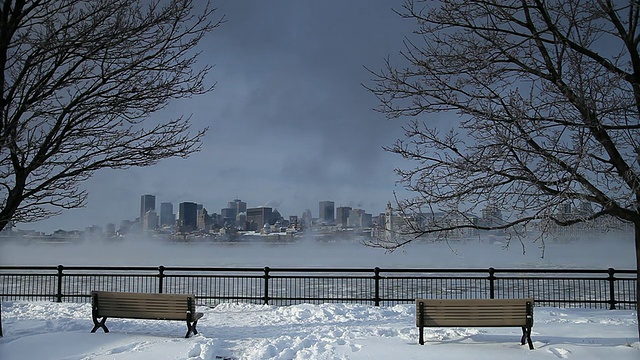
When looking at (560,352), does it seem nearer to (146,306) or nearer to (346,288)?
(146,306)

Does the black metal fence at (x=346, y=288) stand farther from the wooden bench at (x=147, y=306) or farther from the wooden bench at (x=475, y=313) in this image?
the wooden bench at (x=147, y=306)

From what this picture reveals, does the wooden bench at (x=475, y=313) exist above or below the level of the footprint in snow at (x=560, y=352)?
above

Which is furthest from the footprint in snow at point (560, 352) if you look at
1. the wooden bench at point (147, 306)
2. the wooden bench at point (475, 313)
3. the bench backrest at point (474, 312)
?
the wooden bench at point (147, 306)

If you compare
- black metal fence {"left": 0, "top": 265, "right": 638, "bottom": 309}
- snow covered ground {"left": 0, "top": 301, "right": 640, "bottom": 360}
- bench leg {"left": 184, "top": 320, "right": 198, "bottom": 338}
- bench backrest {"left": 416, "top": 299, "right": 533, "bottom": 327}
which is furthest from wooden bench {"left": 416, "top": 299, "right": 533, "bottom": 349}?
bench leg {"left": 184, "top": 320, "right": 198, "bottom": 338}

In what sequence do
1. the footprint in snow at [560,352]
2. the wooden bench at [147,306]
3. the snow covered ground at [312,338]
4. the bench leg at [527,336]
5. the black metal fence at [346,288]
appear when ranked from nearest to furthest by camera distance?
the footprint in snow at [560,352] < the snow covered ground at [312,338] < the bench leg at [527,336] < the wooden bench at [147,306] < the black metal fence at [346,288]

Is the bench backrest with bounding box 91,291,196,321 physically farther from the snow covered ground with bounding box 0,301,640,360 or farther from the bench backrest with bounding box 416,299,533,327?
the bench backrest with bounding box 416,299,533,327

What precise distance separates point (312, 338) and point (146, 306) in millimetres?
3143

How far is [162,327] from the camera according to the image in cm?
1189

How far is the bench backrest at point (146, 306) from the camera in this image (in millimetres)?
10328

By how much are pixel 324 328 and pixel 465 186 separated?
4189 mm

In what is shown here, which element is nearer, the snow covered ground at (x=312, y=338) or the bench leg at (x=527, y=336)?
the snow covered ground at (x=312, y=338)

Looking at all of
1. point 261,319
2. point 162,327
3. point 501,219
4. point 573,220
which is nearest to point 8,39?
point 162,327

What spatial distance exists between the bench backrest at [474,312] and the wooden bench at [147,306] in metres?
4.19

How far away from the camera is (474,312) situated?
938 centimetres
